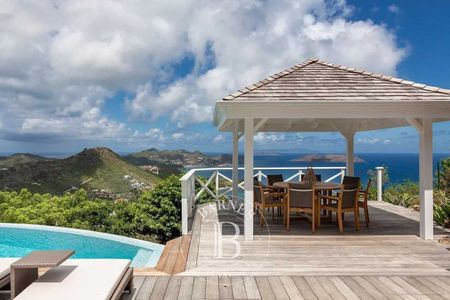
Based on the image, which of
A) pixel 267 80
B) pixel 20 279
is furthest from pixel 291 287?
pixel 267 80

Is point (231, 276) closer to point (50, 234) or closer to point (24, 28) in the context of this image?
point (50, 234)

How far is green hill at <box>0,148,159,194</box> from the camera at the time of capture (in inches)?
758

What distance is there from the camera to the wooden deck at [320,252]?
16.7 feet

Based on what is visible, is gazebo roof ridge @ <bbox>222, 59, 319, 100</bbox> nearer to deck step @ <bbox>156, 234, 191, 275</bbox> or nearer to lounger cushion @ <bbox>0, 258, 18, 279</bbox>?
deck step @ <bbox>156, 234, 191, 275</bbox>

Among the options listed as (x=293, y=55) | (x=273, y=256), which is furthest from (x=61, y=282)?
(x=293, y=55)

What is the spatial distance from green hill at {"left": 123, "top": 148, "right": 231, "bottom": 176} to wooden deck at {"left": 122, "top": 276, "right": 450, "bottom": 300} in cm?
1515

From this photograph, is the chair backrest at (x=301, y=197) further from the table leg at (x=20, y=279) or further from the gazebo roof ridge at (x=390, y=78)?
the table leg at (x=20, y=279)

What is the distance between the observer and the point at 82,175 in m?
21.3

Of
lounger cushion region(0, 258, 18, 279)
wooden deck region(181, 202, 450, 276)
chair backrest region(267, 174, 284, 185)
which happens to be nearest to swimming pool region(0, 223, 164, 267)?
wooden deck region(181, 202, 450, 276)

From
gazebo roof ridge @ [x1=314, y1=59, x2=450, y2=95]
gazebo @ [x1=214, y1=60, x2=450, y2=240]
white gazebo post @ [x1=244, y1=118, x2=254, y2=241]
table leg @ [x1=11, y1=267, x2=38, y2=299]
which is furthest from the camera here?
gazebo roof ridge @ [x1=314, y1=59, x2=450, y2=95]

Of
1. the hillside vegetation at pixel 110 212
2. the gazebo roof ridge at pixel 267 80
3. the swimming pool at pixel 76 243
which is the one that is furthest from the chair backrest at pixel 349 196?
the hillside vegetation at pixel 110 212

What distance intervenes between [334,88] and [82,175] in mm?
17686

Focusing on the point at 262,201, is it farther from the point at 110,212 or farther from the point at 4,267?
the point at 110,212

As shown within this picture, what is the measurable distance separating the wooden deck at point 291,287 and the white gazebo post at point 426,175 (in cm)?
219
